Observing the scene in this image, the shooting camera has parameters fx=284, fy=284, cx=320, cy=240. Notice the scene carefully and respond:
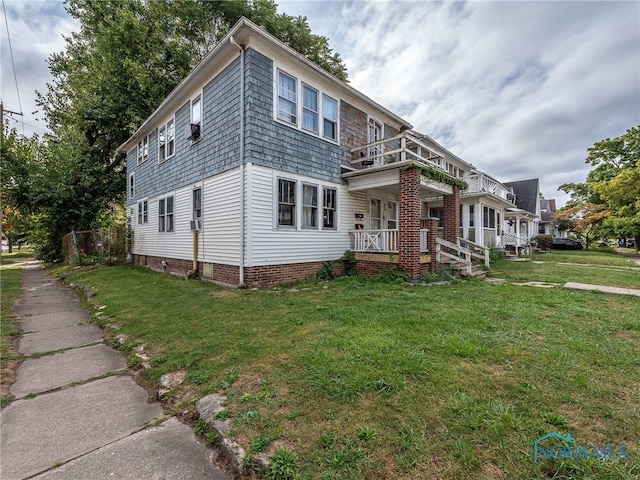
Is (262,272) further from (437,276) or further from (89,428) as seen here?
(89,428)

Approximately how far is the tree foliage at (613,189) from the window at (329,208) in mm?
21663

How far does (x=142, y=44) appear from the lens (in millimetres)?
16312

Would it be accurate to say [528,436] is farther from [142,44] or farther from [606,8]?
[142,44]

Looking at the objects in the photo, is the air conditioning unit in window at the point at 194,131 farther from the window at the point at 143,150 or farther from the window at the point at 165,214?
the window at the point at 143,150

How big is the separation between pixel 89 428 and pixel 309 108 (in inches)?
359

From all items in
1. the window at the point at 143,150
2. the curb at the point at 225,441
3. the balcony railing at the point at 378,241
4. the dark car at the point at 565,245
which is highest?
the window at the point at 143,150

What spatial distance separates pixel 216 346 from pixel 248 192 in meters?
4.73

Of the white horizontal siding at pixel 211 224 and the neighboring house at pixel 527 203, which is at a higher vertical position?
the neighboring house at pixel 527 203

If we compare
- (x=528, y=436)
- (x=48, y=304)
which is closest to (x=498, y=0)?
(x=528, y=436)

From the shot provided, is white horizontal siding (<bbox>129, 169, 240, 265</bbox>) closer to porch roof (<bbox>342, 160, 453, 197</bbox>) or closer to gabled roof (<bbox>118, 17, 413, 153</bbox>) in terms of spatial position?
gabled roof (<bbox>118, 17, 413, 153</bbox>)

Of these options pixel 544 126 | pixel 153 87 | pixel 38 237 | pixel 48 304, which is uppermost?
pixel 153 87

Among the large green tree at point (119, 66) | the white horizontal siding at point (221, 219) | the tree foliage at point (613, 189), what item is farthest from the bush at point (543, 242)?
the white horizontal siding at point (221, 219)

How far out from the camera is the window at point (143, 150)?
555 inches

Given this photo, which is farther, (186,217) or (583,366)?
(186,217)
